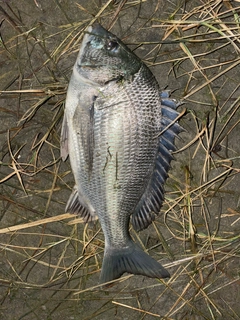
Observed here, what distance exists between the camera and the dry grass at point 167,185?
9.63ft

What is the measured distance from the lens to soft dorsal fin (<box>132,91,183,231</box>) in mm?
2676

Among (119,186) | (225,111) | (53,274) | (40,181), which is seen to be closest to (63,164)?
(40,181)

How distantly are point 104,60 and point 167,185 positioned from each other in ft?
3.28

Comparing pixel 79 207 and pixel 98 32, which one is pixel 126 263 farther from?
pixel 98 32

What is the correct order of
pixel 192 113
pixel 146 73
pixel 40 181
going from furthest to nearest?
pixel 40 181 → pixel 192 113 → pixel 146 73

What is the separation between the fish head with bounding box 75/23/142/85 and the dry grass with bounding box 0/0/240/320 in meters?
0.38

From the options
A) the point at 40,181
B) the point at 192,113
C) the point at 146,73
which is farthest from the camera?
the point at 40,181

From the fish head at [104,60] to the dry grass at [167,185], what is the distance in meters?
0.38

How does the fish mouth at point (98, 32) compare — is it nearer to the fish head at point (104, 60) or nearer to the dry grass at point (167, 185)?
the fish head at point (104, 60)

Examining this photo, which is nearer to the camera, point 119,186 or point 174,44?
point 119,186

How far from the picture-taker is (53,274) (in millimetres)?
3115

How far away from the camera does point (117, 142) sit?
254 cm

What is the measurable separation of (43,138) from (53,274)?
3.21 feet

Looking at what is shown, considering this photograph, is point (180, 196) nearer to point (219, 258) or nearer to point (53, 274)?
point (219, 258)
